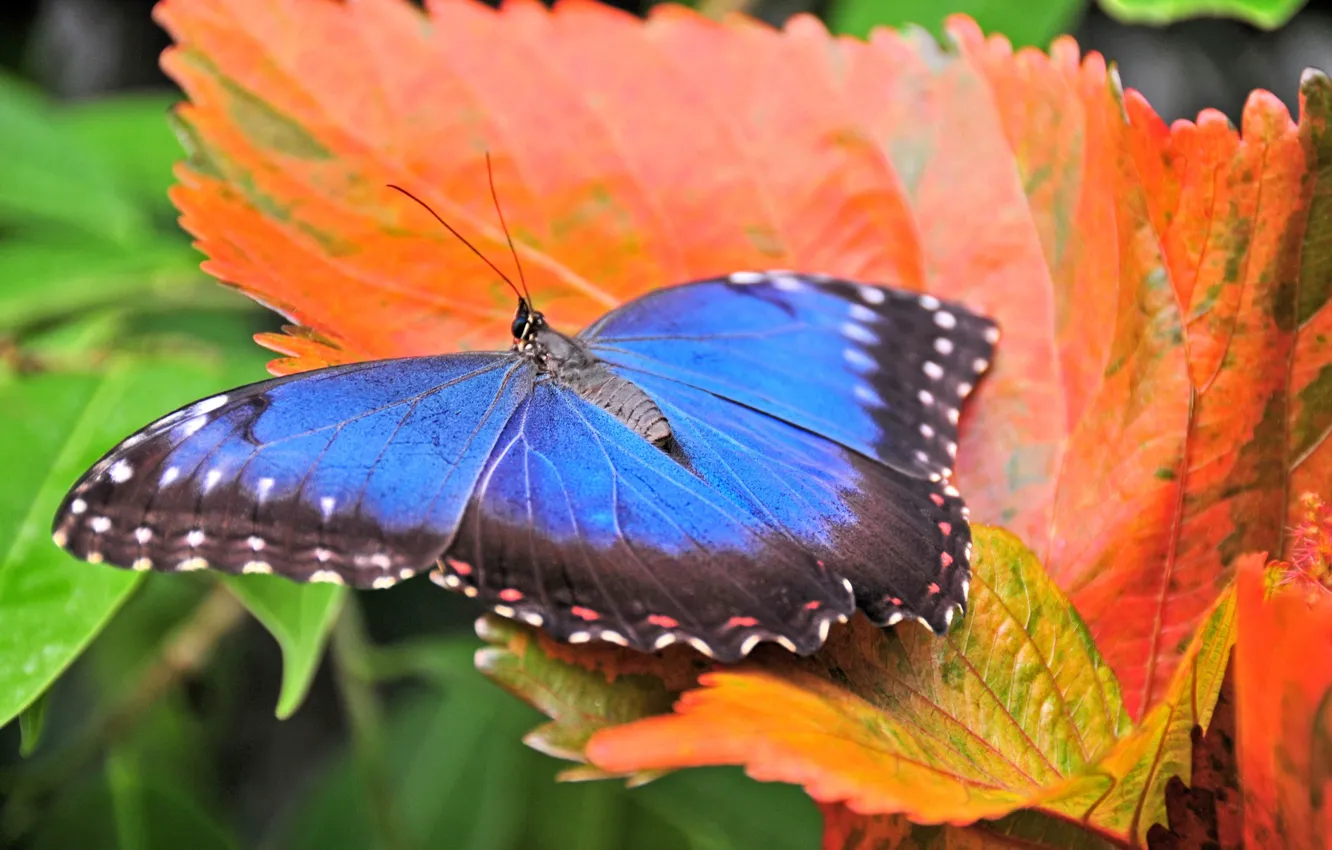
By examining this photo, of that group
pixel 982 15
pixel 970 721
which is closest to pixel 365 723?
pixel 970 721

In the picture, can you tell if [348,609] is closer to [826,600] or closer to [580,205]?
[580,205]

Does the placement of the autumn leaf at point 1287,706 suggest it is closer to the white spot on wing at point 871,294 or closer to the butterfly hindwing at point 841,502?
the butterfly hindwing at point 841,502

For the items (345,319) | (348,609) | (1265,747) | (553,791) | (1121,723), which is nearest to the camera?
(1265,747)

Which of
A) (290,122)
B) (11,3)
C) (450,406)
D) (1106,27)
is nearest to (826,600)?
Result: (450,406)

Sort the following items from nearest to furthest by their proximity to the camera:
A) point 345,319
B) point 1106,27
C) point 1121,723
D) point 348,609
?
point 1121,723, point 345,319, point 348,609, point 1106,27

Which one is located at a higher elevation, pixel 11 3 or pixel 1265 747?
pixel 1265 747

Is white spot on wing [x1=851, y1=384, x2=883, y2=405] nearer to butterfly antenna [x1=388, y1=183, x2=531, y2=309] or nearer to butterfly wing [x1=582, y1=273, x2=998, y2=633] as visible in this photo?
butterfly wing [x1=582, y1=273, x2=998, y2=633]

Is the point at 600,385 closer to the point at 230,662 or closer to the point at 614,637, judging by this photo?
the point at 614,637

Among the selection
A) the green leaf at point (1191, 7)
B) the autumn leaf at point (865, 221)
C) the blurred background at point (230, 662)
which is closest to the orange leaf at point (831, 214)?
the autumn leaf at point (865, 221)
